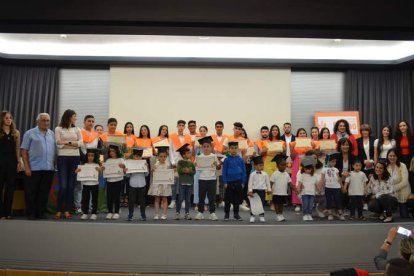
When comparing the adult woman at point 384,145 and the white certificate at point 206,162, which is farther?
the adult woman at point 384,145

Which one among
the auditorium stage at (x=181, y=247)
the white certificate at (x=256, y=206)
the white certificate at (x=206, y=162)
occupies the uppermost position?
the white certificate at (x=206, y=162)

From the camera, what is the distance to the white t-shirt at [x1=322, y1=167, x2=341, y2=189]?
20.4ft

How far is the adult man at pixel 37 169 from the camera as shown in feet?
18.6

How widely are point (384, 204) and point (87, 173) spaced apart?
4.46 m

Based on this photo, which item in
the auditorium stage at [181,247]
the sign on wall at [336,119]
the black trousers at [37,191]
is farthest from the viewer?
the sign on wall at [336,119]

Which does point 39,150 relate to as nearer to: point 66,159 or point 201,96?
point 66,159

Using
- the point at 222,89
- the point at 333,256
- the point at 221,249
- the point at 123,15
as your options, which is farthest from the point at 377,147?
the point at 123,15

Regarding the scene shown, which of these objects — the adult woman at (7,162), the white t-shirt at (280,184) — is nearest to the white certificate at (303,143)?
the white t-shirt at (280,184)

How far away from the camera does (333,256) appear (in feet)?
16.5

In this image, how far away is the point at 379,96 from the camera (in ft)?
34.0

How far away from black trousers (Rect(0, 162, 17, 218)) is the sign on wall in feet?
23.0

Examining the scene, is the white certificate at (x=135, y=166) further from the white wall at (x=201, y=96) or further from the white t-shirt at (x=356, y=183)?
the white wall at (x=201, y=96)

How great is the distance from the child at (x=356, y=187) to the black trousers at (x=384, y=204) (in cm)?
19

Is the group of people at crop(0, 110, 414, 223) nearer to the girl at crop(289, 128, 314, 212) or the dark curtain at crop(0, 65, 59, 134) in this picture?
the girl at crop(289, 128, 314, 212)
